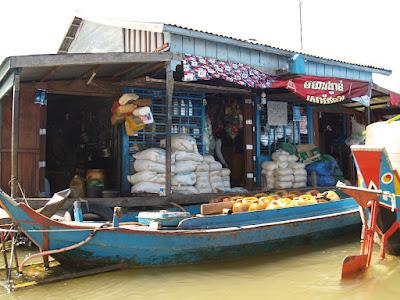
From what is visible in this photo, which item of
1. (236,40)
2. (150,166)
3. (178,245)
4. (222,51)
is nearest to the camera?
(178,245)

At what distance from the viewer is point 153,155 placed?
342 inches

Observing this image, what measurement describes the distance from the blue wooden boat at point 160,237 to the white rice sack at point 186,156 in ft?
9.51

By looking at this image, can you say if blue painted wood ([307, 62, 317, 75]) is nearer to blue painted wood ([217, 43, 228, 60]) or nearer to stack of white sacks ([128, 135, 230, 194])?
blue painted wood ([217, 43, 228, 60])

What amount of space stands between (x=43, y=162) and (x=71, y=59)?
2.71m

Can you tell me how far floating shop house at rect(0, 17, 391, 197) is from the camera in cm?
794

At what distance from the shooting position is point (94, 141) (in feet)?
35.7

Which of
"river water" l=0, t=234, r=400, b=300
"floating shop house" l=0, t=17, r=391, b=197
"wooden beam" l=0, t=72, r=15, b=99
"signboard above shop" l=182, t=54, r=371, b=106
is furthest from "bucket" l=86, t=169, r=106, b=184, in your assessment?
"river water" l=0, t=234, r=400, b=300

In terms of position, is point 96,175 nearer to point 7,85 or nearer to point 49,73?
point 49,73

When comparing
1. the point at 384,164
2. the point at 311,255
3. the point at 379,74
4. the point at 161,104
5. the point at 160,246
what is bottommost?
the point at 311,255

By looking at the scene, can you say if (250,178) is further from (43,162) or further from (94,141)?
(43,162)

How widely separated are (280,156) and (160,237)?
6.24 meters

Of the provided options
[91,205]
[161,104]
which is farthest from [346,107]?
[91,205]

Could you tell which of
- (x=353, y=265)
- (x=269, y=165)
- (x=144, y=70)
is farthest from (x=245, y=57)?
(x=353, y=265)

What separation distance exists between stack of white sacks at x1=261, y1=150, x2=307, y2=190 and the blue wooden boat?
396 centimetres
